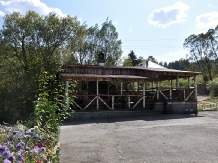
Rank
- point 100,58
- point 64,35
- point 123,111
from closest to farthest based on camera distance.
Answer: point 123,111 < point 100,58 < point 64,35

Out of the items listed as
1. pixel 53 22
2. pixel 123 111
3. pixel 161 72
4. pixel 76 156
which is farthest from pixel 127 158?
pixel 53 22

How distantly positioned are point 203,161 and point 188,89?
39.0ft

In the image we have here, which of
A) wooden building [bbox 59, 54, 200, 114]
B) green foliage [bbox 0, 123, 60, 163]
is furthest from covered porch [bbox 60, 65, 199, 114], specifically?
green foliage [bbox 0, 123, 60, 163]

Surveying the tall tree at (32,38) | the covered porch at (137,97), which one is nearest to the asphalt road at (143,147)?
the covered porch at (137,97)

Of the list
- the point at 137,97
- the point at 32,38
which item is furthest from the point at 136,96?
the point at 32,38

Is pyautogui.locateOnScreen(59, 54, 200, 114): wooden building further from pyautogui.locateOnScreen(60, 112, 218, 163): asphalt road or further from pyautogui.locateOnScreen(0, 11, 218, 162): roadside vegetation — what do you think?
pyautogui.locateOnScreen(60, 112, 218, 163): asphalt road

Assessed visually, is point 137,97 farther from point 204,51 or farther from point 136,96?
point 204,51

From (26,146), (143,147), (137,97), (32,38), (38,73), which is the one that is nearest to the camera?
(26,146)

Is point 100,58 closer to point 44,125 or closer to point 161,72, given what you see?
point 161,72

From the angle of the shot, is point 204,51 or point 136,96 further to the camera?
point 204,51

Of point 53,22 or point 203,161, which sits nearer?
point 203,161

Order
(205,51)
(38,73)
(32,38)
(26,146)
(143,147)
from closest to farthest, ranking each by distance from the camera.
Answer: (26,146), (143,147), (38,73), (32,38), (205,51)

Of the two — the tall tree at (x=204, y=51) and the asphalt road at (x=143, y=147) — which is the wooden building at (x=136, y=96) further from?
the tall tree at (x=204, y=51)

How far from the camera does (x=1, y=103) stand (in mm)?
12992
